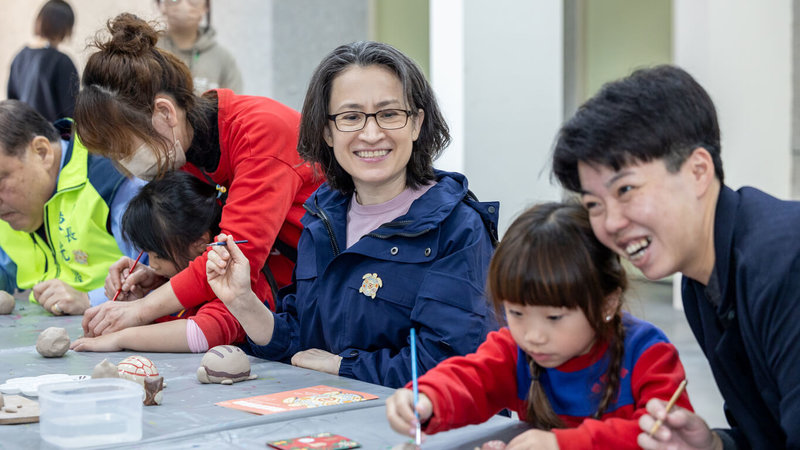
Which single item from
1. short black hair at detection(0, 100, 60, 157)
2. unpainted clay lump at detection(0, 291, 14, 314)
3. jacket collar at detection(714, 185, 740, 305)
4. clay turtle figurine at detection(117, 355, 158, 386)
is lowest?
unpainted clay lump at detection(0, 291, 14, 314)

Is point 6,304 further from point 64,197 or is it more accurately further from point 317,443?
point 317,443

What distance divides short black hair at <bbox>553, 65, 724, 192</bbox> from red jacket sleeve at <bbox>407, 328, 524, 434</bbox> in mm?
372

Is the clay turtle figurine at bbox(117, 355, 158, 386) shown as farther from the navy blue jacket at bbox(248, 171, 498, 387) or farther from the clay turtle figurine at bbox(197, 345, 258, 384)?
the navy blue jacket at bbox(248, 171, 498, 387)

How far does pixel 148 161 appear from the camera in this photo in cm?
235

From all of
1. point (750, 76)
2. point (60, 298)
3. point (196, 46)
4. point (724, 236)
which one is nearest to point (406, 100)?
point (724, 236)

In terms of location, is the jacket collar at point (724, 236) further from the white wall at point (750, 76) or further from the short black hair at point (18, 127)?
the white wall at point (750, 76)

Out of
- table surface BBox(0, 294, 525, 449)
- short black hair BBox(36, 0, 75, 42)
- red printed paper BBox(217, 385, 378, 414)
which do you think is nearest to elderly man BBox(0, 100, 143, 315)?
table surface BBox(0, 294, 525, 449)

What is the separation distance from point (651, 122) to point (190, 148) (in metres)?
1.51

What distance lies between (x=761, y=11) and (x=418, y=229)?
4.34 meters

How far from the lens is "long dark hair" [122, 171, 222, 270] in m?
2.39

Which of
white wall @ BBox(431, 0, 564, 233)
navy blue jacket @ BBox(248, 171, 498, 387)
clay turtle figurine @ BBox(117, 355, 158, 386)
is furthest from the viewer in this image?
white wall @ BBox(431, 0, 564, 233)

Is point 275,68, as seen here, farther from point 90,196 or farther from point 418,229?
point 418,229

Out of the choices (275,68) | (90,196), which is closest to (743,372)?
(90,196)

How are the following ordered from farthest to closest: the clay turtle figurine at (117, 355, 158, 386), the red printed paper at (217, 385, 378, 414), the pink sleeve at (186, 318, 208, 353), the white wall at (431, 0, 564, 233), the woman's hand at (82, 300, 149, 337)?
the white wall at (431, 0, 564, 233), the woman's hand at (82, 300, 149, 337), the pink sleeve at (186, 318, 208, 353), the clay turtle figurine at (117, 355, 158, 386), the red printed paper at (217, 385, 378, 414)
